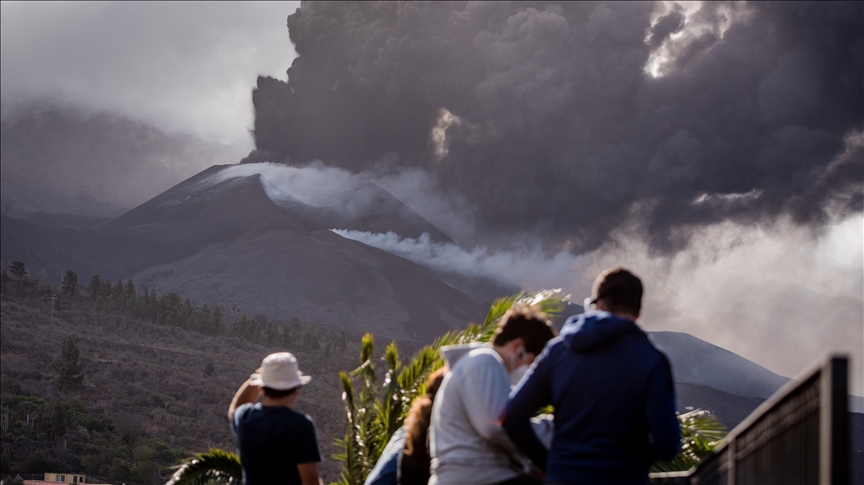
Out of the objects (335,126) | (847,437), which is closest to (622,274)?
(847,437)

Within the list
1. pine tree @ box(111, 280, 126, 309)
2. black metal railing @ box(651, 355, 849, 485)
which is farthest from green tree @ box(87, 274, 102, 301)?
black metal railing @ box(651, 355, 849, 485)

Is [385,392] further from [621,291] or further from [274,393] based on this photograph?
[621,291]

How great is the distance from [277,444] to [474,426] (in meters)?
1.13

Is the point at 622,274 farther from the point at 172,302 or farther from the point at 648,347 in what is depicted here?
the point at 172,302

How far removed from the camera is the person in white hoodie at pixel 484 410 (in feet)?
→ 9.43

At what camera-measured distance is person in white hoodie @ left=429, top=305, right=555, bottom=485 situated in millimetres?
2873

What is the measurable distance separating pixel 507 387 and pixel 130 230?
20219 centimetres

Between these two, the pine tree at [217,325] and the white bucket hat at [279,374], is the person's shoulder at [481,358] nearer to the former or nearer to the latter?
the white bucket hat at [279,374]

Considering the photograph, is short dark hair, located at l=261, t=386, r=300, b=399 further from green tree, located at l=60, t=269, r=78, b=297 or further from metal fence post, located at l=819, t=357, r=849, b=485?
green tree, located at l=60, t=269, r=78, b=297

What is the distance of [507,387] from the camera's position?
9.54 feet

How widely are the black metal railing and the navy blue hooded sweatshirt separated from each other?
196 millimetres

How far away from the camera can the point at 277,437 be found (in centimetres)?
361

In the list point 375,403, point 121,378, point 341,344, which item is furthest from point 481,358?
point 341,344

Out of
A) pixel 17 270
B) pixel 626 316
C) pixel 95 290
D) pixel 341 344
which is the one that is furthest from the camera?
pixel 341 344
